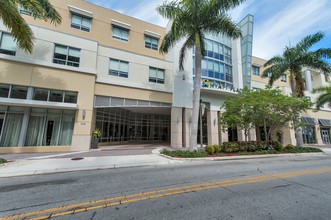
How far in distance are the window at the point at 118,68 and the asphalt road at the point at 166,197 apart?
489 inches

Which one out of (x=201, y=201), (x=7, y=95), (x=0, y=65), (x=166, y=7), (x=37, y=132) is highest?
(x=166, y=7)

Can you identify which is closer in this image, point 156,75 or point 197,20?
point 197,20

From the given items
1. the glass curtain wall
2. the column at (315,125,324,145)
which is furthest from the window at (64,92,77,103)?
the column at (315,125,324,145)

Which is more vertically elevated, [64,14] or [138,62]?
[64,14]

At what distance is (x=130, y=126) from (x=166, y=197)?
19722 millimetres

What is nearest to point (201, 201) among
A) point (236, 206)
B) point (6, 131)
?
point (236, 206)

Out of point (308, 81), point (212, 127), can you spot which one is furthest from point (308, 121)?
point (212, 127)

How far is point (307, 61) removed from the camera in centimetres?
1786

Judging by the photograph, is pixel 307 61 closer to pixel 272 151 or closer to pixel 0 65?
pixel 272 151

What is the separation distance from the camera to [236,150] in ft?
45.1

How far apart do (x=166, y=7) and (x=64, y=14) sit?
11431 mm

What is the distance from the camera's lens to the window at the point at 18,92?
41.2 feet

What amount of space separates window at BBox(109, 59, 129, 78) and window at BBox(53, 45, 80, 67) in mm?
3207

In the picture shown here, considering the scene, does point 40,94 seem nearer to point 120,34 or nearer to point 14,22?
point 14,22
